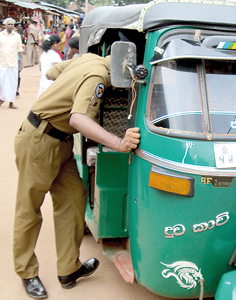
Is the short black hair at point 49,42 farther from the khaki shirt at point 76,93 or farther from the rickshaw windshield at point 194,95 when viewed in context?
the rickshaw windshield at point 194,95

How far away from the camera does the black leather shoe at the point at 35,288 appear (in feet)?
9.59

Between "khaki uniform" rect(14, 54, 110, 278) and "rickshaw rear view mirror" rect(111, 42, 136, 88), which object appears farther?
"khaki uniform" rect(14, 54, 110, 278)

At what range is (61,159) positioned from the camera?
2916mm

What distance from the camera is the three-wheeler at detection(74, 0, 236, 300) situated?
7.10 feet

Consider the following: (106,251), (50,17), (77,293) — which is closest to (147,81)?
(106,251)

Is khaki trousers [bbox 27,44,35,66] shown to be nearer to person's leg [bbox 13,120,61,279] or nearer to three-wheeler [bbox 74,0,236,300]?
person's leg [bbox 13,120,61,279]

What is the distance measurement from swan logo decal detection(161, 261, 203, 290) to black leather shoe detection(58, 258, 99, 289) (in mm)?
980

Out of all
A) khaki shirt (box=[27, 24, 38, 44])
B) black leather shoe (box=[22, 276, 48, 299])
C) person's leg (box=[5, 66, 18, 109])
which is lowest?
black leather shoe (box=[22, 276, 48, 299])

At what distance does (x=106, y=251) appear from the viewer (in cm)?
313

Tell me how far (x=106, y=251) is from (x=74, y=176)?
26.3 inches

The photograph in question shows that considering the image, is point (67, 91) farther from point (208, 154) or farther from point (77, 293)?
point (77, 293)

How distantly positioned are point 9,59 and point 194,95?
25.5 ft

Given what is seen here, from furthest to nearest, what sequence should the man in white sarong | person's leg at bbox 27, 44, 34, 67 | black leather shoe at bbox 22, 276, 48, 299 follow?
1. person's leg at bbox 27, 44, 34, 67
2. the man in white sarong
3. black leather shoe at bbox 22, 276, 48, 299

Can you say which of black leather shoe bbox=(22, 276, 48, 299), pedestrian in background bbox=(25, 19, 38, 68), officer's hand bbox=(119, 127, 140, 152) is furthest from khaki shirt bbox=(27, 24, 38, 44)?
officer's hand bbox=(119, 127, 140, 152)
